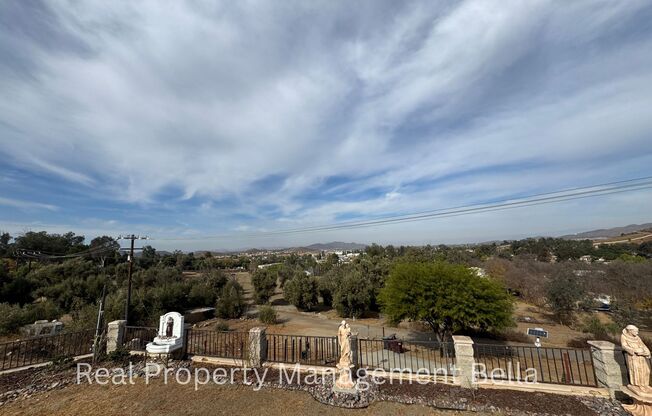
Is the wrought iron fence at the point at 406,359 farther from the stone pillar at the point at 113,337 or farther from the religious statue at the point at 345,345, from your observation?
the stone pillar at the point at 113,337

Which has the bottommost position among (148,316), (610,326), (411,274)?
(610,326)

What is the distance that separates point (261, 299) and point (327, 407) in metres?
29.5

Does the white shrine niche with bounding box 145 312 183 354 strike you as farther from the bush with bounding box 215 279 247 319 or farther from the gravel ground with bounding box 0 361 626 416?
the bush with bounding box 215 279 247 319

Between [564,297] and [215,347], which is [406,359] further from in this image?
[564,297]

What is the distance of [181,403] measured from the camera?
22.4 feet

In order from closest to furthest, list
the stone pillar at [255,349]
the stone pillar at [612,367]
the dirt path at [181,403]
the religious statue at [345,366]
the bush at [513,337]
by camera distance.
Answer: the dirt path at [181,403] → the stone pillar at [612,367] → the religious statue at [345,366] → the stone pillar at [255,349] → the bush at [513,337]

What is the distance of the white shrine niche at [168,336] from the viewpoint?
9289mm

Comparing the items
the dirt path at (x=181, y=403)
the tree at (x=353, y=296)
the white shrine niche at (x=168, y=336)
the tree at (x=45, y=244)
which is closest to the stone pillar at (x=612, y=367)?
the dirt path at (x=181, y=403)

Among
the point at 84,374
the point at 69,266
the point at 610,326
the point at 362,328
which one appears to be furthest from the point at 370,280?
the point at 69,266

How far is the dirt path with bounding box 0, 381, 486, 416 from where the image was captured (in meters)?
6.44

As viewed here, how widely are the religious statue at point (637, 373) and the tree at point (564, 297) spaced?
80.6ft

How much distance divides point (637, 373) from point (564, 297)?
24.9 m

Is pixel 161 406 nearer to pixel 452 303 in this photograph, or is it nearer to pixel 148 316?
pixel 452 303

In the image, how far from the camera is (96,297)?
24469 millimetres
